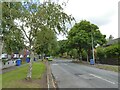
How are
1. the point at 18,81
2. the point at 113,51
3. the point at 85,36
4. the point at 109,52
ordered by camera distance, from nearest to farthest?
the point at 18,81
the point at 113,51
the point at 109,52
the point at 85,36

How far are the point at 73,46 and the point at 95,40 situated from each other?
681cm

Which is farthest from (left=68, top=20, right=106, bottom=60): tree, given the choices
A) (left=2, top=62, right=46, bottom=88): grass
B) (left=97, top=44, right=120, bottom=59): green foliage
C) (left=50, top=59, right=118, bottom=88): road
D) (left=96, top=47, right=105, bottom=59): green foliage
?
(left=2, top=62, right=46, bottom=88): grass

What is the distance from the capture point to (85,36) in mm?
58875

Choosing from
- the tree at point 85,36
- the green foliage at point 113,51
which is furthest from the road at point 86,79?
the tree at point 85,36

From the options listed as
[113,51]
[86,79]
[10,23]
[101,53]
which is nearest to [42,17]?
[10,23]

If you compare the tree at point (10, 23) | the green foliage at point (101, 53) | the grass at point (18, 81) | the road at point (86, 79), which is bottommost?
the road at point (86, 79)

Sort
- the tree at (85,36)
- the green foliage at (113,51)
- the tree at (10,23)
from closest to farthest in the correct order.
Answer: the tree at (10,23), the green foliage at (113,51), the tree at (85,36)

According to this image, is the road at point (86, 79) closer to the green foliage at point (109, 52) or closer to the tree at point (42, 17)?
the tree at point (42, 17)

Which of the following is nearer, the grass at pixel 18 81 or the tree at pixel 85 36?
the grass at pixel 18 81

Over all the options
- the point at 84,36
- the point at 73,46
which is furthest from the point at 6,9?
the point at 73,46

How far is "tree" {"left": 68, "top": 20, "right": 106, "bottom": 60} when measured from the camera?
58.8 m

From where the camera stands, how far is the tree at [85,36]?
193 ft

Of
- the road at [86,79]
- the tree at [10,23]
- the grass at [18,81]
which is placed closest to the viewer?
the grass at [18,81]

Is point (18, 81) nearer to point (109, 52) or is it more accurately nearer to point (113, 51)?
point (113, 51)
